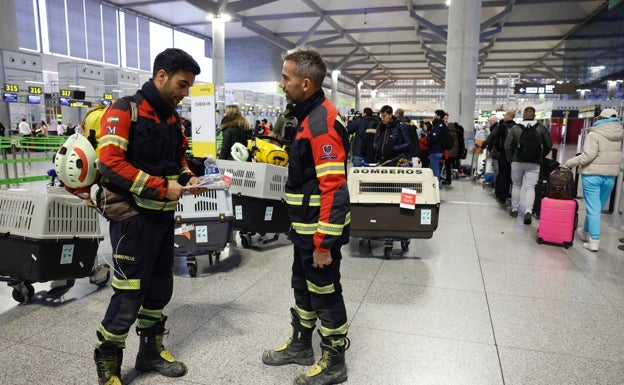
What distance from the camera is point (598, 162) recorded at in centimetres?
492

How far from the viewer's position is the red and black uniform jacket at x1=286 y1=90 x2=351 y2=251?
2.01 m

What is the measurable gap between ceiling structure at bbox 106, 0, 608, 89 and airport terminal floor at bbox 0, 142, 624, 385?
63.0 feet

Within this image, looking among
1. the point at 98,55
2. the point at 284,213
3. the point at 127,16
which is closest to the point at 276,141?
the point at 284,213

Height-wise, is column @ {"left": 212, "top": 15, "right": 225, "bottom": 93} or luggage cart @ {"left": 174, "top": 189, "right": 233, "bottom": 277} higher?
column @ {"left": 212, "top": 15, "right": 225, "bottom": 93}

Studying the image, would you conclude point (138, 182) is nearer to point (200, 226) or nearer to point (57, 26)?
point (200, 226)

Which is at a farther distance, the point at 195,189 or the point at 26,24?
the point at 26,24

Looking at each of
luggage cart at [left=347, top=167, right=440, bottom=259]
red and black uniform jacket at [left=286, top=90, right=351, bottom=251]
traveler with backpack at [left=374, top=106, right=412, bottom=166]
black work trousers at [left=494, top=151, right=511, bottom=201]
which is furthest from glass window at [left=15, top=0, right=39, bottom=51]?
red and black uniform jacket at [left=286, top=90, right=351, bottom=251]

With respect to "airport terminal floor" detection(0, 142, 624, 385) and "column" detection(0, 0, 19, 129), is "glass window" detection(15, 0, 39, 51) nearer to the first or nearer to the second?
"column" detection(0, 0, 19, 129)

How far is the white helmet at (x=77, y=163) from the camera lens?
2145 mm

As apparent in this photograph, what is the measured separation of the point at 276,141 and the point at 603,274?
12.1 ft

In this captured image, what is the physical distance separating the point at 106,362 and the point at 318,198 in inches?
53.4

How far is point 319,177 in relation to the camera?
2.03 meters

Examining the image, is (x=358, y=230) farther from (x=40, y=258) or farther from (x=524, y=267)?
(x=40, y=258)

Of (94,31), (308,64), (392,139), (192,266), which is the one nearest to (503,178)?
(392,139)
